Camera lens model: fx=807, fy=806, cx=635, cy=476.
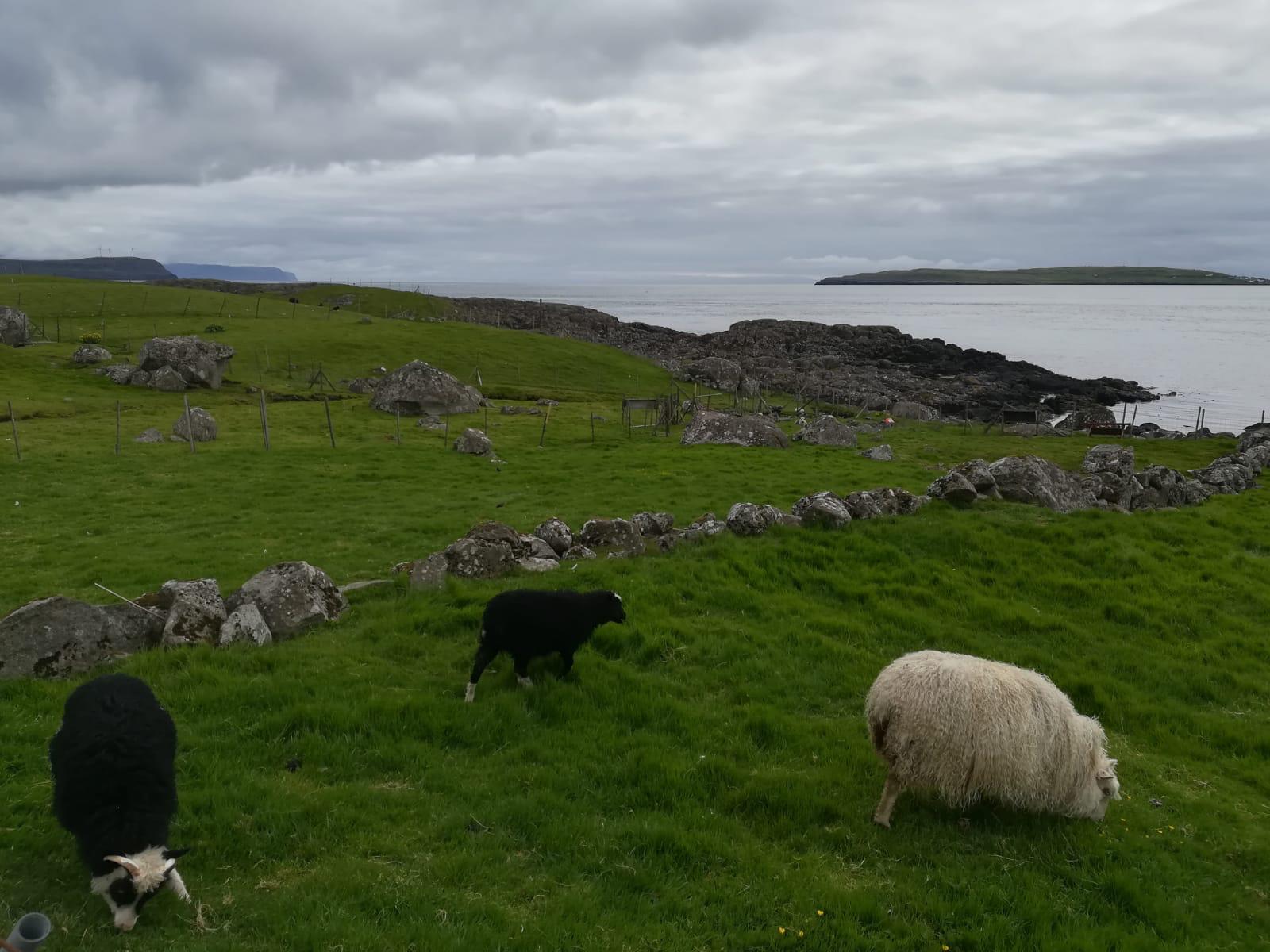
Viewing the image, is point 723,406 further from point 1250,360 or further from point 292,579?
point 1250,360

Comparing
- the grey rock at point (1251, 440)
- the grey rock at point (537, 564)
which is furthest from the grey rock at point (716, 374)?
the grey rock at point (537, 564)

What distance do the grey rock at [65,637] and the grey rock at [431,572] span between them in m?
4.43

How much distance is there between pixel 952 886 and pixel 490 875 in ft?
14.7

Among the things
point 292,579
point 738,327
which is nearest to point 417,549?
point 292,579

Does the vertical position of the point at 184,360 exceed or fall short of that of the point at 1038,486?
it exceeds it

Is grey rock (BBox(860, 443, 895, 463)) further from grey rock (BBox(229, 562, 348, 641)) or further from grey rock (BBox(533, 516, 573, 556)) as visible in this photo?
grey rock (BBox(229, 562, 348, 641))

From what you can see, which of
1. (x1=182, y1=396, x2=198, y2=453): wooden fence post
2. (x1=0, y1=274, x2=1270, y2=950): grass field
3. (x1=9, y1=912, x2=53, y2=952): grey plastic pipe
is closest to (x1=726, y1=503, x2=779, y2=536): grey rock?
(x1=0, y1=274, x2=1270, y2=950): grass field

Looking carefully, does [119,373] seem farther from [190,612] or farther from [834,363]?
[834,363]

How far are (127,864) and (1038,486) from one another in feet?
75.0

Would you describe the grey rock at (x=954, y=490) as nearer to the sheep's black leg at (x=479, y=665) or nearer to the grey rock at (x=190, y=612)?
the sheep's black leg at (x=479, y=665)

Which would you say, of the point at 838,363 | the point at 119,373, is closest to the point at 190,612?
the point at 119,373

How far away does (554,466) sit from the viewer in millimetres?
33312

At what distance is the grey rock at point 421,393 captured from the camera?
48.2 m

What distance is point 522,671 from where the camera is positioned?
1136 cm
